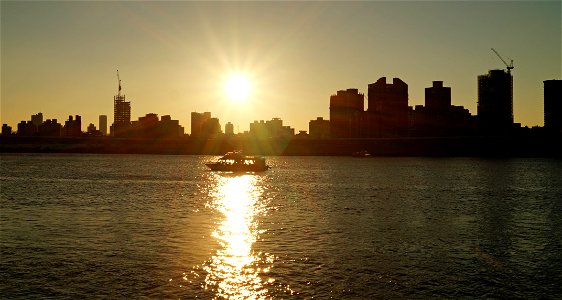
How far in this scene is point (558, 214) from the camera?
53.5 meters

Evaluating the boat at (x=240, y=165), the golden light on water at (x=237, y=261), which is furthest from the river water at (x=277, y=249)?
the boat at (x=240, y=165)

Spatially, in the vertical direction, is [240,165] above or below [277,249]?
above

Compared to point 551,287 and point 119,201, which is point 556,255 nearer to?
point 551,287

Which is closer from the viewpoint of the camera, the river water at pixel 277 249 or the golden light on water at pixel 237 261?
the golden light on water at pixel 237 261

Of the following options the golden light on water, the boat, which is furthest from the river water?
the boat

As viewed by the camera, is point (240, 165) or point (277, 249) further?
point (240, 165)

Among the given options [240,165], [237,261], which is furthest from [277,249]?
[240,165]

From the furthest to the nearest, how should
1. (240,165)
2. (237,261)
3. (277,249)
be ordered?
(240,165) < (277,249) < (237,261)

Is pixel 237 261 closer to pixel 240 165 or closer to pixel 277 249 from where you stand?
pixel 277 249

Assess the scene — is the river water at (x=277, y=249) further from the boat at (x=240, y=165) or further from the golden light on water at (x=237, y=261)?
the boat at (x=240, y=165)

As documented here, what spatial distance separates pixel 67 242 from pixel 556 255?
29.5 metres

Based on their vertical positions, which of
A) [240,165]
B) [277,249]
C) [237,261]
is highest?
[240,165]

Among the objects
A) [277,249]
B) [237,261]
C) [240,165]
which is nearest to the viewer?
[237,261]

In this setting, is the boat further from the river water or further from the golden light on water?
the golden light on water
